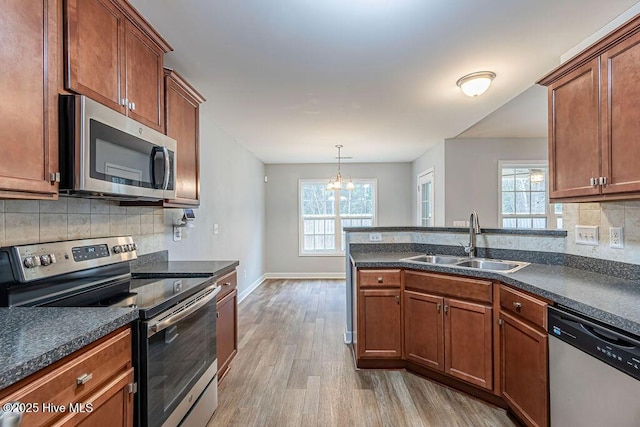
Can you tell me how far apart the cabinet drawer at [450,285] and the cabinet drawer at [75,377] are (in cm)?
195

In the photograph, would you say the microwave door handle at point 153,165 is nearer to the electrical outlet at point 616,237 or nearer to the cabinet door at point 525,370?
the cabinet door at point 525,370

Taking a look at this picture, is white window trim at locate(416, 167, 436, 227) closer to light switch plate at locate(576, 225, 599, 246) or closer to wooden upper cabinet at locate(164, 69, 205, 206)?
light switch plate at locate(576, 225, 599, 246)

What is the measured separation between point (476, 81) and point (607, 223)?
132 centimetres

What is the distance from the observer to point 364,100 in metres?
3.00

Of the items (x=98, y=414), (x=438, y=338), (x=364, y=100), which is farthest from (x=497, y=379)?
(x=364, y=100)

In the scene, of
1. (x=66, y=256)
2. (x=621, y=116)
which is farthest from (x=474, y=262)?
(x=66, y=256)

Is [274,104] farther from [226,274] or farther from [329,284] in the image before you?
[329,284]

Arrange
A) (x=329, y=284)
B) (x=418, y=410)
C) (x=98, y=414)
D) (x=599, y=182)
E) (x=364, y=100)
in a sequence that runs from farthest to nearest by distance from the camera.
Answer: (x=329, y=284) < (x=364, y=100) < (x=418, y=410) < (x=599, y=182) < (x=98, y=414)

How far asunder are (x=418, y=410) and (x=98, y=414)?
184 centimetres

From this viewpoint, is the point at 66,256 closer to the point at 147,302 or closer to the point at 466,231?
the point at 147,302

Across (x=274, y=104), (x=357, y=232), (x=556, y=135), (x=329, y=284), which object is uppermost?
(x=274, y=104)

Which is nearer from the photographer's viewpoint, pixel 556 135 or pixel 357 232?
pixel 556 135

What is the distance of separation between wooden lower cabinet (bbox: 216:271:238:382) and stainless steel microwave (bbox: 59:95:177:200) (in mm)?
836

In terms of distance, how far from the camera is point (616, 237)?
1876 mm
